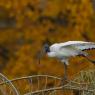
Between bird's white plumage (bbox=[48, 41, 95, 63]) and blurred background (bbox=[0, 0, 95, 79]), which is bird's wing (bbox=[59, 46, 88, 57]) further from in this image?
blurred background (bbox=[0, 0, 95, 79])

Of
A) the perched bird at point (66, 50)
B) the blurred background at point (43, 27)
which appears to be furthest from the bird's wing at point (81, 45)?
the blurred background at point (43, 27)

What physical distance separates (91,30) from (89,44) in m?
4.76

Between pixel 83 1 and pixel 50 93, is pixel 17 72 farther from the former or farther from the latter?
pixel 50 93

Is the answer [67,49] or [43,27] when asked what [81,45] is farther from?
[43,27]

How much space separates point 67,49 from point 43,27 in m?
5.07

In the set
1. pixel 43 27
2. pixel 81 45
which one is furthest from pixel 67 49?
pixel 43 27

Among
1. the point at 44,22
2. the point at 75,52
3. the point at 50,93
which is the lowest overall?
the point at 50,93

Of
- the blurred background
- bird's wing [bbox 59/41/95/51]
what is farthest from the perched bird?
the blurred background

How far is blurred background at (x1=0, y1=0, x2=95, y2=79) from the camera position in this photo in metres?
9.18

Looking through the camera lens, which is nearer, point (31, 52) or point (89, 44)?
point (89, 44)

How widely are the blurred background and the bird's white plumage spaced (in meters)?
4.29

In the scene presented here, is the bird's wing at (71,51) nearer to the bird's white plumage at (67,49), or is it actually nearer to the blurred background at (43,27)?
the bird's white plumage at (67,49)

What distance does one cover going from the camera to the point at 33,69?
9547 millimetres

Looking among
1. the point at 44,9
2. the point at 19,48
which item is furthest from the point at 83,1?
the point at 19,48
